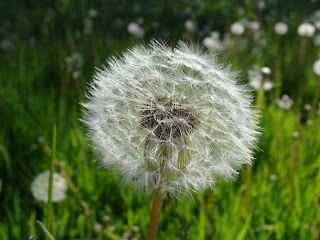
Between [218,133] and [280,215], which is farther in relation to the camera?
[280,215]

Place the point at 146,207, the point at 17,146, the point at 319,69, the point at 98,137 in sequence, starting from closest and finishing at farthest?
the point at 98,137 → the point at 146,207 → the point at 319,69 → the point at 17,146

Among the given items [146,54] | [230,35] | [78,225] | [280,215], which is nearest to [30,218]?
[78,225]

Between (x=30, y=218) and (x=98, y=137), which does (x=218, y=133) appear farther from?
(x=30, y=218)

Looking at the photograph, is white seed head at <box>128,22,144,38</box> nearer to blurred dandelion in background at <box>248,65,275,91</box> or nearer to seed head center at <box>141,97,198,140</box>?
blurred dandelion in background at <box>248,65,275,91</box>

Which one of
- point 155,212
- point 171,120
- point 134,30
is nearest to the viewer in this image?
point 155,212

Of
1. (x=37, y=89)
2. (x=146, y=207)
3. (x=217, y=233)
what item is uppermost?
(x=37, y=89)

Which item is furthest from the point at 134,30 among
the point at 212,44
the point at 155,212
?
the point at 155,212

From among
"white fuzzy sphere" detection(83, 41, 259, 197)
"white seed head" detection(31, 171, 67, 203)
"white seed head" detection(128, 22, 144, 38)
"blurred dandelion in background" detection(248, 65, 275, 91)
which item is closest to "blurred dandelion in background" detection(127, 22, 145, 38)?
"white seed head" detection(128, 22, 144, 38)

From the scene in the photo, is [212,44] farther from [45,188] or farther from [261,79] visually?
[45,188]

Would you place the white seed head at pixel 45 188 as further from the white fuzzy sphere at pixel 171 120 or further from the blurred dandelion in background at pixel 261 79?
the blurred dandelion in background at pixel 261 79
